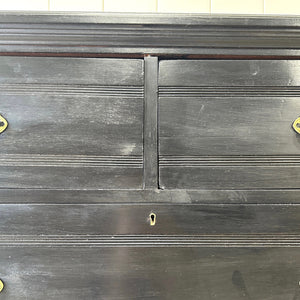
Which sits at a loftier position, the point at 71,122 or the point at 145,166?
the point at 71,122

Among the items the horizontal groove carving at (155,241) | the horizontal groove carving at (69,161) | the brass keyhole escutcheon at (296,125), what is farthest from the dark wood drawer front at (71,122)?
the brass keyhole escutcheon at (296,125)

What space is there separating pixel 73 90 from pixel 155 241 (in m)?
0.40

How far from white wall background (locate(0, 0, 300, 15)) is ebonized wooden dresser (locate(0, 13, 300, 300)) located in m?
0.53

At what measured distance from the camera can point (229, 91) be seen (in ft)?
2.19

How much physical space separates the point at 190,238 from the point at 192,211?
64 mm

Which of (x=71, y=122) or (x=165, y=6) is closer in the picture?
(x=71, y=122)

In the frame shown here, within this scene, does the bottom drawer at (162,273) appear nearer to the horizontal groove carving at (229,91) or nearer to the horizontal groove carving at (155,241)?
the horizontal groove carving at (155,241)

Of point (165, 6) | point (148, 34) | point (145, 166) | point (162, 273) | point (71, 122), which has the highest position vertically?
point (165, 6)

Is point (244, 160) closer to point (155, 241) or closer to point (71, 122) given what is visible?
point (155, 241)

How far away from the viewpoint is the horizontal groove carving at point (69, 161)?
635mm

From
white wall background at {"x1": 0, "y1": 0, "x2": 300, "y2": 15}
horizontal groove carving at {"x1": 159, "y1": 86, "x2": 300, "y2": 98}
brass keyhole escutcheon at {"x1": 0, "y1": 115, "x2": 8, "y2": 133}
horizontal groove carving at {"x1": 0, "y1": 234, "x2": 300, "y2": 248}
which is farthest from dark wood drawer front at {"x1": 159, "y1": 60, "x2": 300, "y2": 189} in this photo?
white wall background at {"x1": 0, "y1": 0, "x2": 300, "y2": 15}

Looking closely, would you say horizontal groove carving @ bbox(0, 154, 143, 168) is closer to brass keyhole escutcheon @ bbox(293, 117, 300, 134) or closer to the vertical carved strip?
the vertical carved strip

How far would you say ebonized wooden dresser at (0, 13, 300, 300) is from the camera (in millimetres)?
635

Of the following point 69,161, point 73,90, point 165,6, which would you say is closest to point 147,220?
point 69,161
